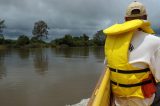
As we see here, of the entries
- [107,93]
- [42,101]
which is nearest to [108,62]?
[107,93]

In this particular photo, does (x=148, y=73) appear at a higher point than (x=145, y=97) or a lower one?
higher

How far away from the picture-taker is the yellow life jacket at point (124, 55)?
2.62 metres

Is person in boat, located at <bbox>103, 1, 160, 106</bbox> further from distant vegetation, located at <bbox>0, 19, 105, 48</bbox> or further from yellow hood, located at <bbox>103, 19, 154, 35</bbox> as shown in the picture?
distant vegetation, located at <bbox>0, 19, 105, 48</bbox>

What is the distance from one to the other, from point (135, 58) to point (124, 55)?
94mm

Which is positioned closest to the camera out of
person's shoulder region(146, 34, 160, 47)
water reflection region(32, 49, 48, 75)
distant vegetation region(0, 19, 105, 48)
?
person's shoulder region(146, 34, 160, 47)

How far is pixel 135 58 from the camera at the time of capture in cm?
262

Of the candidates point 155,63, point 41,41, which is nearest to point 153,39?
point 155,63

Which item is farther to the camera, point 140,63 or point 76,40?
point 76,40

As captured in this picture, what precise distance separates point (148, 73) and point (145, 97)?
0.66ft

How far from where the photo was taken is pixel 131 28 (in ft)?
8.50

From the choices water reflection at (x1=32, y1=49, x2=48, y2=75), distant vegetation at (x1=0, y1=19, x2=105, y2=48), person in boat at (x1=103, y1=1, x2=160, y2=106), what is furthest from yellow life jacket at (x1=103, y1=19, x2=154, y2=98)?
distant vegetation at (x1=0, y1=19, x2=105, y2=48)

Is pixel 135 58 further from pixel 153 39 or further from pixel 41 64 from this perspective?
pixel 41 64

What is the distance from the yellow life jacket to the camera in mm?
2619

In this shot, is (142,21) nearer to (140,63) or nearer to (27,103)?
(140,63)
